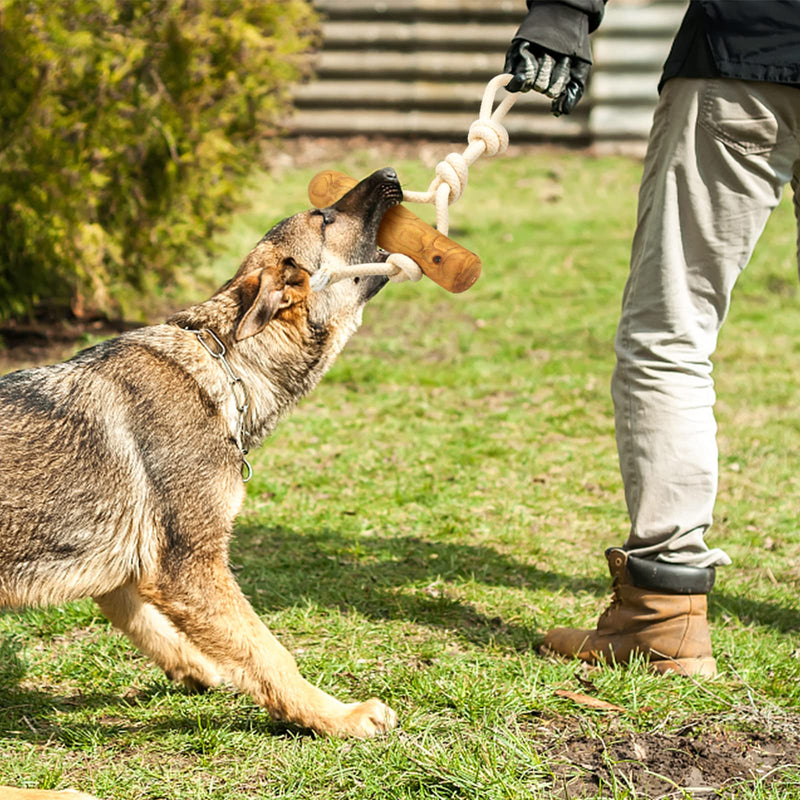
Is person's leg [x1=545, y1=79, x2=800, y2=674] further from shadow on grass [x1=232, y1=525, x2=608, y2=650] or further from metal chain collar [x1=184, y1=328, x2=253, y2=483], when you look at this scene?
metal chain collar [x1=184, y1=328, x2=253, y2=483]

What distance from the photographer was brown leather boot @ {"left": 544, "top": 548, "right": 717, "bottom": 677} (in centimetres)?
354

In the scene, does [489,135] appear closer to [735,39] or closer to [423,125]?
[735,39]

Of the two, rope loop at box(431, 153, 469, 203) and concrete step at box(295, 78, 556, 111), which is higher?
concrete step at box(295, 78, 556, 111)

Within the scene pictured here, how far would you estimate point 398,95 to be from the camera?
536 inches

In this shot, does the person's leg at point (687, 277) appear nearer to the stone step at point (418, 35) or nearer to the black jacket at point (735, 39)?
the black jacket at point (735, 39)

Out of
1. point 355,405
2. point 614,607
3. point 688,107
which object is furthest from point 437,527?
point 688,107

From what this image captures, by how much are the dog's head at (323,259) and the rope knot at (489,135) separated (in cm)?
32

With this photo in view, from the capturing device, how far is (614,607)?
369 centimetres

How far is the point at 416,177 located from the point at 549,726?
9.22 m

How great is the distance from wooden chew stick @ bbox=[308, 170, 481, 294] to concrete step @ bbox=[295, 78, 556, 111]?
33.2ft

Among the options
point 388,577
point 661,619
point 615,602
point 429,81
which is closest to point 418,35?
point 429,81

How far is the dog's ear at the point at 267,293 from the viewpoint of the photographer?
3.30 m

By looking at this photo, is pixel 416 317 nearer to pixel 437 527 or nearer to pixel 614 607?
pixel 437 527

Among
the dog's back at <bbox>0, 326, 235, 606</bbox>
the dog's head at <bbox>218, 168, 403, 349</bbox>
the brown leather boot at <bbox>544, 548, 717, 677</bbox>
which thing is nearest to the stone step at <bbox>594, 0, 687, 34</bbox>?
the dog's head at <bbox>218, 168, 403, 349</bbox>
